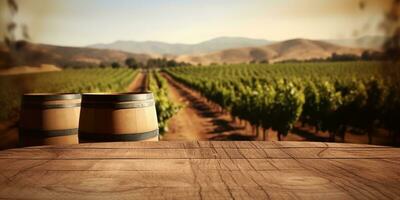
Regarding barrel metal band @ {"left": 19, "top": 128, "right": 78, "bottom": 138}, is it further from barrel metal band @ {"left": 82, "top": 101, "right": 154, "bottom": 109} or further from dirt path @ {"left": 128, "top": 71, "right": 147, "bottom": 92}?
dirt path @ {"left": 128, "top": 71, "right": 147, "bottom": 92}

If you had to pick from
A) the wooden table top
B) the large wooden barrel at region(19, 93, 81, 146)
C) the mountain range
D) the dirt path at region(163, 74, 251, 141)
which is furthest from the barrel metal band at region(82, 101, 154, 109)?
the mountain range

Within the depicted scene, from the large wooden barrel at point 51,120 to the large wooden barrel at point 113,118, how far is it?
0.72 m

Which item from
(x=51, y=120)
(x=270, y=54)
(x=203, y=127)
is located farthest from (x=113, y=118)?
(x=270, y=54)

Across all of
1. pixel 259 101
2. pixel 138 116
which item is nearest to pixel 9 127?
pixel 259 101

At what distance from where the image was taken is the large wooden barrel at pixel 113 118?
2.59 m

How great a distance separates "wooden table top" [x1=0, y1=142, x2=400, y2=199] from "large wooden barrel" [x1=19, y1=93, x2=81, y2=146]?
1.96 meters

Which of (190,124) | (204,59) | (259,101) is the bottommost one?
(190,124)

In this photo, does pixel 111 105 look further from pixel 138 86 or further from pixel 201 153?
pixel 138 86

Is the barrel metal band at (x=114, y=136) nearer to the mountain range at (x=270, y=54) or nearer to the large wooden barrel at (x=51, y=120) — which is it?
the large wooden barrel at (x=51, y=120)

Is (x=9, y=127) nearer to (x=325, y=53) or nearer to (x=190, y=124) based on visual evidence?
(x=190, y=124)

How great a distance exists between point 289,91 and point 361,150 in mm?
10859

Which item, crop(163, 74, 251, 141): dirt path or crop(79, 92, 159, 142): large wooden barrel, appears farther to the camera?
crop(163, 74, 251, 141): dirt path

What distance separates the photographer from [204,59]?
619 feet

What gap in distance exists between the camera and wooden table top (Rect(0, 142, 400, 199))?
0.92 m
